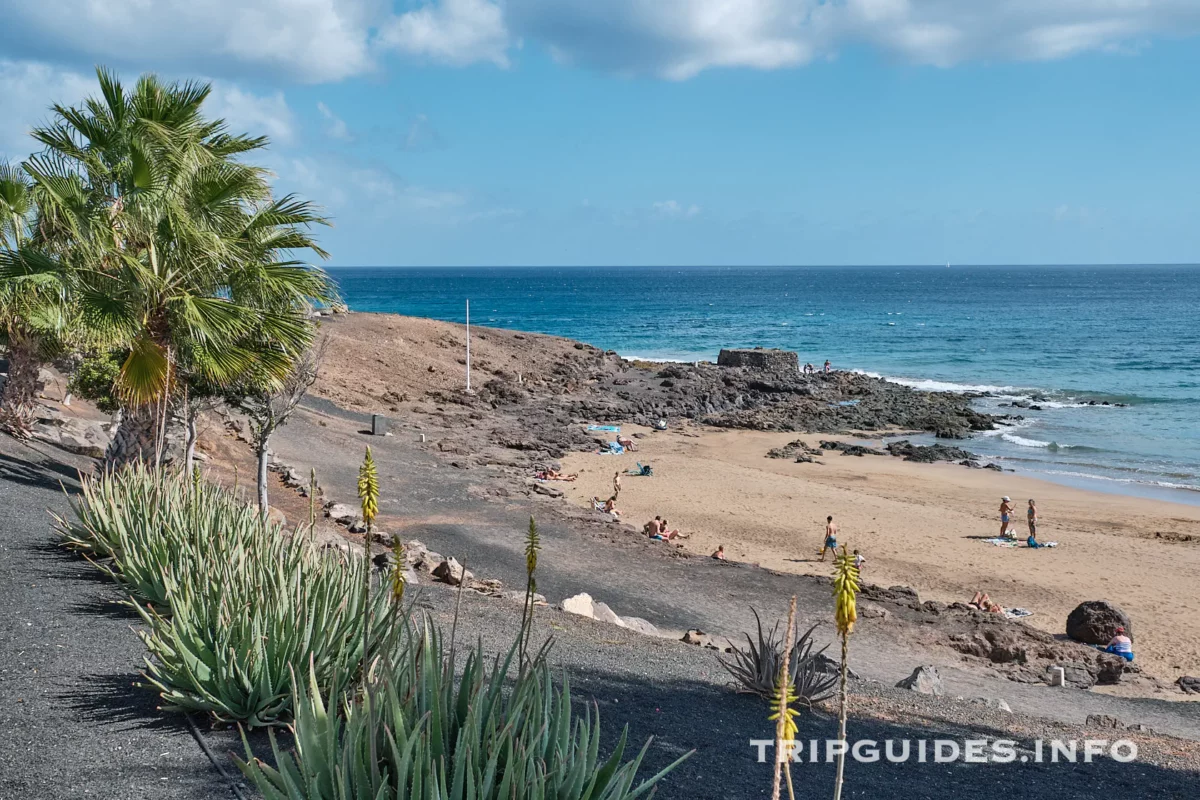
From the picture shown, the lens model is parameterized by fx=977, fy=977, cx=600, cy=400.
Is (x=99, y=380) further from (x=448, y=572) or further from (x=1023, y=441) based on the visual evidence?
(x=1023, y=441)

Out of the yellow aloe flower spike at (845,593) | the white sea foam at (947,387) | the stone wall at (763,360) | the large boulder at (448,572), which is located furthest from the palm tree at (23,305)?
the white sea foam at (947,387)

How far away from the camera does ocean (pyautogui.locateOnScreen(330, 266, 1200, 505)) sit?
34.8 m

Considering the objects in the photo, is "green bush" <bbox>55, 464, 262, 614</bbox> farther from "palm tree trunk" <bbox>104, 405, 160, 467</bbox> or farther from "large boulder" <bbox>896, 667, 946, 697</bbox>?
"large boulder" <bbox>896, 667, 946, 697</bbox>

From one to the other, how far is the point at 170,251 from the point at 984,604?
12843 mm

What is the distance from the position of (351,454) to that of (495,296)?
126m

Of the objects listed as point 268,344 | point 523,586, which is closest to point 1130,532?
point 523,586

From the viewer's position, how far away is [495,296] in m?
149

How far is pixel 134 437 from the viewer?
39.9 feet

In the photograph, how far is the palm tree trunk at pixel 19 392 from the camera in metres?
14.7

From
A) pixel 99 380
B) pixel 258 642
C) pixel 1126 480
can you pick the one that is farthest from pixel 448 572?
pixel 1126 480

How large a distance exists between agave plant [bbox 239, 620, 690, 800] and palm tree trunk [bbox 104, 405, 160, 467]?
30.4 feet

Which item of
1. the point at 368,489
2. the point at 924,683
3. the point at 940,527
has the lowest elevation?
the point at 940,527

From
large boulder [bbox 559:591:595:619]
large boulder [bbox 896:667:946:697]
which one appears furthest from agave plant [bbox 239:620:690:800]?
large boulder [bbox 559:591:595:619]

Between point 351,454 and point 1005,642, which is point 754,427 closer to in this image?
point 351,454
